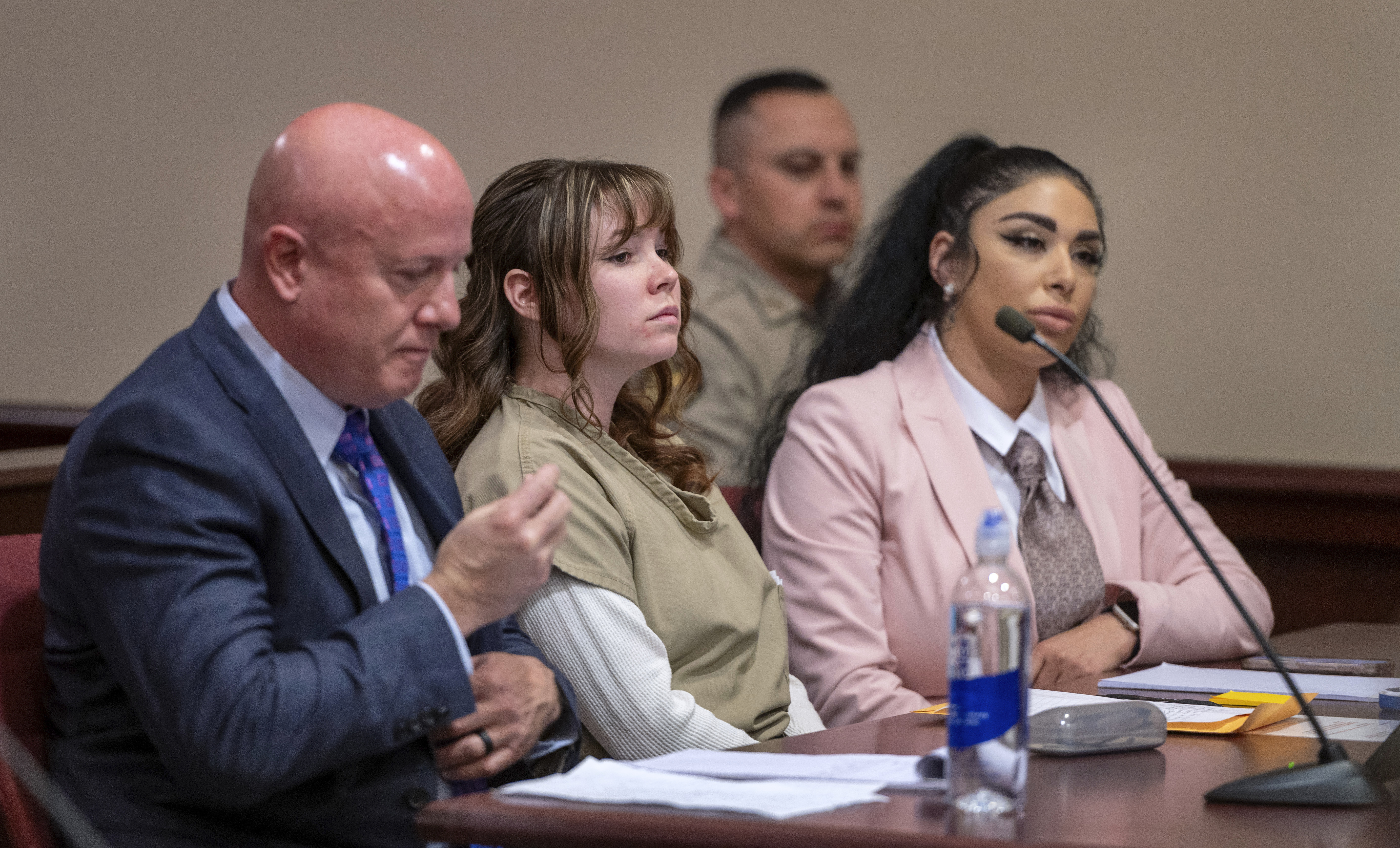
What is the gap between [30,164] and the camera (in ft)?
A: 14.4

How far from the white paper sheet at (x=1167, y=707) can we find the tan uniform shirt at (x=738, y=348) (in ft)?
5.52

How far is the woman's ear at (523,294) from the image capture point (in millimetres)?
1764

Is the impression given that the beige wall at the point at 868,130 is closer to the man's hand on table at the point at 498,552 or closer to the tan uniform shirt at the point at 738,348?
the tan uniform shirt at the point at 738,348

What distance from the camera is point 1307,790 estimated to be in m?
1.16

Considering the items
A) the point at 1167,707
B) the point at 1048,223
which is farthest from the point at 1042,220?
the point at 1167,707

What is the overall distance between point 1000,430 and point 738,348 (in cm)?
135

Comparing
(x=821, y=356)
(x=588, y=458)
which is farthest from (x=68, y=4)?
(x=588, y=458)

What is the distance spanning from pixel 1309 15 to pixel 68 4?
3499 millimetres

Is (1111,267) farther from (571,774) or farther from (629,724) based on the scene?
(571,774)

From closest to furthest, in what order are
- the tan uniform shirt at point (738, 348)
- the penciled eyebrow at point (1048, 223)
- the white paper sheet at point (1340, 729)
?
the white paper sheet at point (1340, 729)
the penciled eyebrow at point (1048, 223)
the tan uniform shirt at point (738, 348)

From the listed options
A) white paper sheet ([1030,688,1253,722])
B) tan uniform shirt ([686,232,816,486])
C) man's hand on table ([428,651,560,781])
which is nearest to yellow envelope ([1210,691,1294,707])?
white paper sheet ([1030,688,1253,722])

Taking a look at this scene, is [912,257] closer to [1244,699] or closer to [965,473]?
[965,473]

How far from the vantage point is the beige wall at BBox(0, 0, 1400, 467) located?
3.67 m

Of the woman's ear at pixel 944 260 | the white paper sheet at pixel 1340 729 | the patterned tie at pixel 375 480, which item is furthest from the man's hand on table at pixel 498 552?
the woman's ear at pixel 944 260
